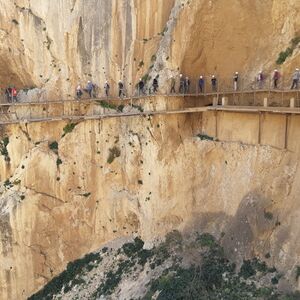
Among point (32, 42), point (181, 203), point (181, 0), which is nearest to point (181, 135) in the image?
point (181, 203)

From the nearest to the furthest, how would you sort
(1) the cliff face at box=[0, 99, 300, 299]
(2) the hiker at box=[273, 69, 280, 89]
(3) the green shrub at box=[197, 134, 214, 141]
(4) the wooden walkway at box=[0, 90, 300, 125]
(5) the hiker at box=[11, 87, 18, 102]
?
(2) the hiker at box=[273, 69, 280, 89] < (4) the wooden walkway at box=[0, 90, 300, 125] < (3) the green shrub at box=[197, 134, 214, 141] < (1) the cliff face at box=[0, 99, 300, 299] < (5) the hiker at box=[11, 87, 18, 102]

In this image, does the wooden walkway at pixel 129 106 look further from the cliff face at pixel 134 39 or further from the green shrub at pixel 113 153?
the green shrub at pixel 113 153

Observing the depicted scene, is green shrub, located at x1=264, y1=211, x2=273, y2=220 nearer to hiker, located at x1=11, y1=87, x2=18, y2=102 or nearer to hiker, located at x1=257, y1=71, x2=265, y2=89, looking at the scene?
hiker, located at x1=257, y1=71, x2=265, y2=89

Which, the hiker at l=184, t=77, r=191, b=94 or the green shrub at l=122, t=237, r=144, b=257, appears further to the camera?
the green shrub at l=122, t=237, r=144, b=257

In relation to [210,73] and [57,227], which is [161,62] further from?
[57,227]

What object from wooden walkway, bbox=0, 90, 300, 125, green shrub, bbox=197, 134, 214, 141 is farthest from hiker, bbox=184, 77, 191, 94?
green shrub, bbox=197, 134, 214, 141

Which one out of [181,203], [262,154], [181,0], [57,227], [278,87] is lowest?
[57,227]

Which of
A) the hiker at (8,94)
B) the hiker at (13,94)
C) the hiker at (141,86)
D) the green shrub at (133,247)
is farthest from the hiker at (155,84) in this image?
the hiker at (8,94)
